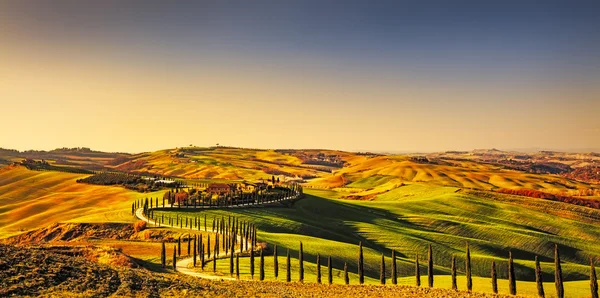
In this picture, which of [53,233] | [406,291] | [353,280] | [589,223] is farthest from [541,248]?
[53,233]

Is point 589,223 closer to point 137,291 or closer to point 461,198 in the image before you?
point 461,198

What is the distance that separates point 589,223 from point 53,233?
154 meters

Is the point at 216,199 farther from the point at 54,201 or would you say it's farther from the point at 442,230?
the point at 442,230

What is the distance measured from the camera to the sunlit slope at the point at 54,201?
382 ft

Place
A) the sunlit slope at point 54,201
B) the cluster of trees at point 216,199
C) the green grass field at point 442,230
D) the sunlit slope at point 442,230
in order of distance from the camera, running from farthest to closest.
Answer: the cluster of trees at point 216,199 → the sunlit slope at point 54,201 → the sunlit slope at point 442,230 → the green grass field at point 442,230

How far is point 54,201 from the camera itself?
142m

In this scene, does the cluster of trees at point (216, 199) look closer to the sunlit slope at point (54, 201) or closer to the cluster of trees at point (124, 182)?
the sunlit slope at point (54, 201)

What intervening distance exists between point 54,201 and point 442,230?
381 feet

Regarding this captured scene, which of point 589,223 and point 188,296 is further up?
point 188,296

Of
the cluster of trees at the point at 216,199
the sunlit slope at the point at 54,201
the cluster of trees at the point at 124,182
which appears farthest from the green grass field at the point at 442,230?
the cluster of trees at the point at 124,182

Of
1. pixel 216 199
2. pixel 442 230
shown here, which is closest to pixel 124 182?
pixel 216 199

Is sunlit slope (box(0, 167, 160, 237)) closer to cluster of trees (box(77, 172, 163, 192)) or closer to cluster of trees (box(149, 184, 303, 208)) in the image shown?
cluster of trees (box(77, 172, 163, 192))

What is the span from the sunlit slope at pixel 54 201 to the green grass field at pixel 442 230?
2361 cm

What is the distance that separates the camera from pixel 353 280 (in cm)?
6856
